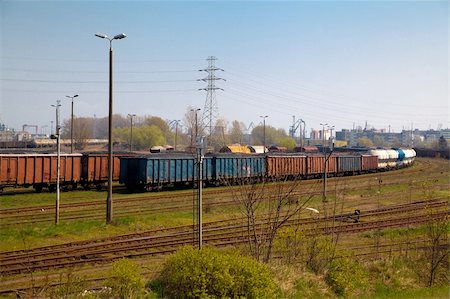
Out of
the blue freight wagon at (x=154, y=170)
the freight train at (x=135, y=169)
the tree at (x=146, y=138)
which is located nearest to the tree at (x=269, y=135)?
the tree at (x=146, y=138)

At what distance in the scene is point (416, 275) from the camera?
1550cm

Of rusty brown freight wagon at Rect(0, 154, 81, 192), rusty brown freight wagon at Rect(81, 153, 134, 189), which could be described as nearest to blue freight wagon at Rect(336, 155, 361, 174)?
rusty brown freight wagon at Rect(81, 153, 134, 189)

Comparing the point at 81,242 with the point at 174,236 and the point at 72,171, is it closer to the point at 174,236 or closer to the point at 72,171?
the point at 174,236

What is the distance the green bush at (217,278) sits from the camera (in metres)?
9.45

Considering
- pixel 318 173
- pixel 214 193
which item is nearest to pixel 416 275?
pixel 214 193

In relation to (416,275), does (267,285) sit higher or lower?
higher

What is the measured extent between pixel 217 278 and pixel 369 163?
57.8 metres

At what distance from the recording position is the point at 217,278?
948cm

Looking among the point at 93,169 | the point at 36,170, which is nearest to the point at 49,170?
the point at 36,170

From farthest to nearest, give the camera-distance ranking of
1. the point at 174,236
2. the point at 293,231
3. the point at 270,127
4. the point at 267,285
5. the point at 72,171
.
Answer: the point at 270,127 → the point at 72,171 → the point at 174,236 → the point at 293,231 → the point at 267,285

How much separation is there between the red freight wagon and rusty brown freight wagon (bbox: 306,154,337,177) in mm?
8578

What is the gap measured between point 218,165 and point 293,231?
25.9m

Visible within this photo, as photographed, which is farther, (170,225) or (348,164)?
(348,164)

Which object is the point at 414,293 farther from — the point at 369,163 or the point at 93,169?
the point at 369,163
